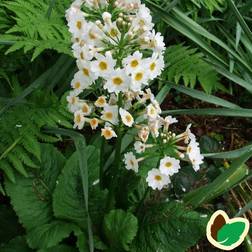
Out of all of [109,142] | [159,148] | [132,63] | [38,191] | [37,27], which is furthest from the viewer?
[109,142]

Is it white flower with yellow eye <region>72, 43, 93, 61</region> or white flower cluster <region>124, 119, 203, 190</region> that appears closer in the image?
white flower with yellow eye <region>72, 43, 93, 61</region>

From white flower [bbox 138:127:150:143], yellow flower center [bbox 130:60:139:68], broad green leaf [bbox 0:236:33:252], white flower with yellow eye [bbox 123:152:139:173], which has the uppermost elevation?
yellow flower center [bbox 130:60:139:68]

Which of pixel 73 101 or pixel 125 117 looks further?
pixel 73 101

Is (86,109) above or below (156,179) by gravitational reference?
above

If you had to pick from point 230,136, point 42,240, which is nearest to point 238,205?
point 230,136

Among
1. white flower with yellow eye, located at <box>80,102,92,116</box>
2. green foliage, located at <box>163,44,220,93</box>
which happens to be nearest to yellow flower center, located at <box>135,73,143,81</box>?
white flower with yellow eye, located at <box>80,102,92,116</box>

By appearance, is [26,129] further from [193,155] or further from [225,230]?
[225,230]

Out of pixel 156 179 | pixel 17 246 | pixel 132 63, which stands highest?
pixel 132 63

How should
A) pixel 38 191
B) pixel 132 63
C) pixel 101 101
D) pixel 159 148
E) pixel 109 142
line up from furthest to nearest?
1. pixel 109 142
2. pixel 38 191
3. pixel 159 148
4. pixel 101 101
5. pixel 132 63

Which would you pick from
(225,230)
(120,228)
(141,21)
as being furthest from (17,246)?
(141,21)

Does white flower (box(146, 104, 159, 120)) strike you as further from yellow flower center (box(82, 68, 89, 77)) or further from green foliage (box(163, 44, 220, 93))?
green foliage (box(163, 44, 220, 93))
